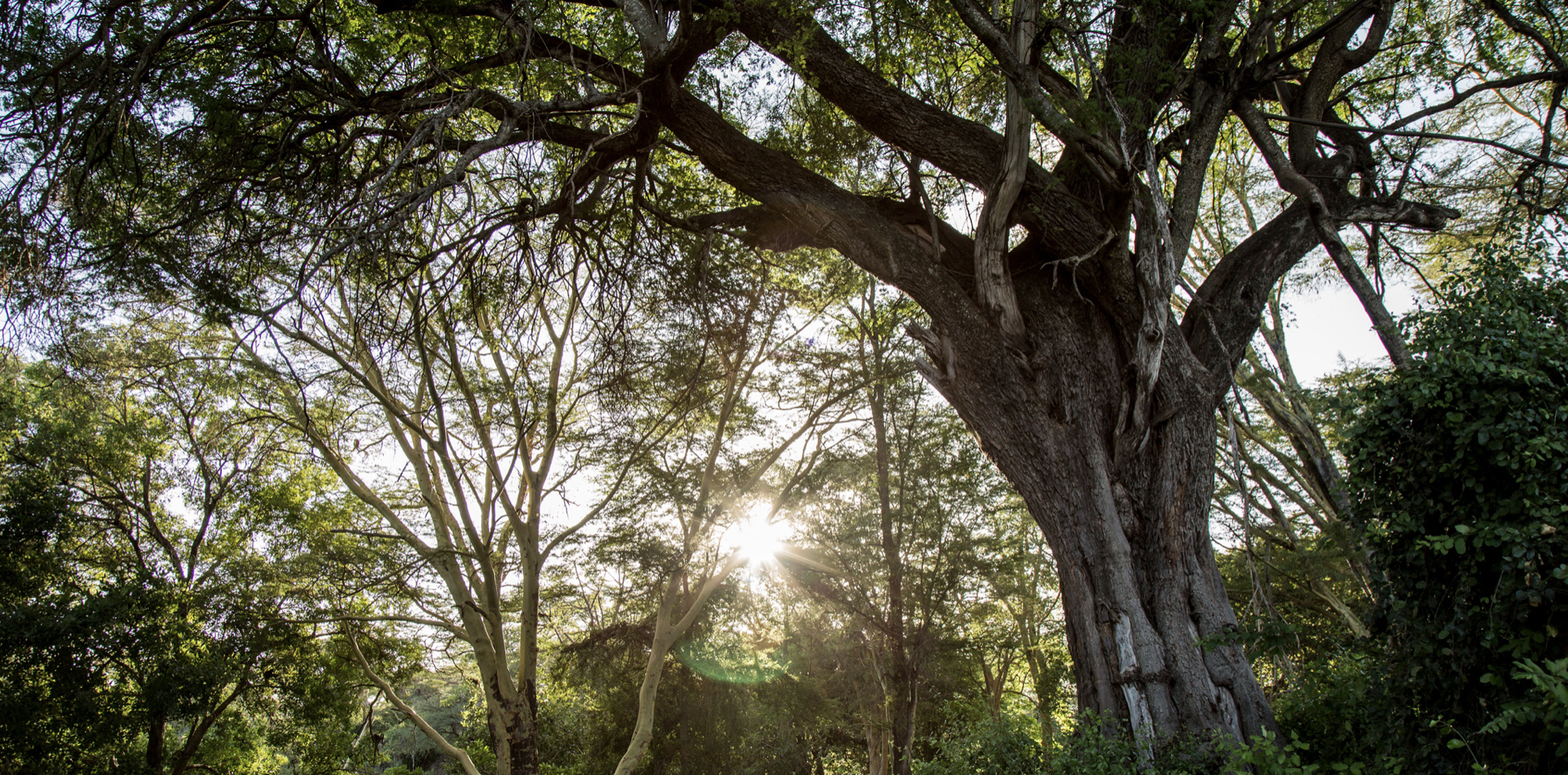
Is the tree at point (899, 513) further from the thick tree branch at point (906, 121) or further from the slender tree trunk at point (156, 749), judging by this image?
the slender tree trunk at point (156, 749)

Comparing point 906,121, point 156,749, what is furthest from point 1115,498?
point 156,749

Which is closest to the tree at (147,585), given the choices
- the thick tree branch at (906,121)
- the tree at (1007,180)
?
the tree at (1007,180)

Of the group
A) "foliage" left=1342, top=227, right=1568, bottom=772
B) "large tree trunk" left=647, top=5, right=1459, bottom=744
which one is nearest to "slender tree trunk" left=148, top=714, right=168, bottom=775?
"large tree trunk" left=647, top=5, right=1459, bottom=744

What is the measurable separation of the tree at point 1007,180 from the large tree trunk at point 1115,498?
2 centimetres

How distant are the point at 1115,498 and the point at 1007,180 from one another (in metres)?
1.98

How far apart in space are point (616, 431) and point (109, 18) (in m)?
6.53

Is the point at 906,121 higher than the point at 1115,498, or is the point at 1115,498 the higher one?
the point at 906,121

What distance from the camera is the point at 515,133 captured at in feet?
13.3

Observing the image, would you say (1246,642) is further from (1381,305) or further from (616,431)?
(616,431)

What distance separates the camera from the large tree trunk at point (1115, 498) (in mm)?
3639

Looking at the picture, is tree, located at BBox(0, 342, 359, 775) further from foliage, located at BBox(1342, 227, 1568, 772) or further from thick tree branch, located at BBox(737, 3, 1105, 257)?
foliage, located at BBox(1342, 227, 1568, 772)

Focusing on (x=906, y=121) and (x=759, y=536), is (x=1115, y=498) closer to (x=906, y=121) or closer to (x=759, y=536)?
(x=906, y=121)

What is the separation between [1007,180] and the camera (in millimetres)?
4184

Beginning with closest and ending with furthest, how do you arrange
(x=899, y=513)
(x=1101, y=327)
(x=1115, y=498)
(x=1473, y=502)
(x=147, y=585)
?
(x=1473, y=502)
(x=1115, y=498)
(x=1101, y=327)
(x=147, y=585)
(x=899, y=513)
